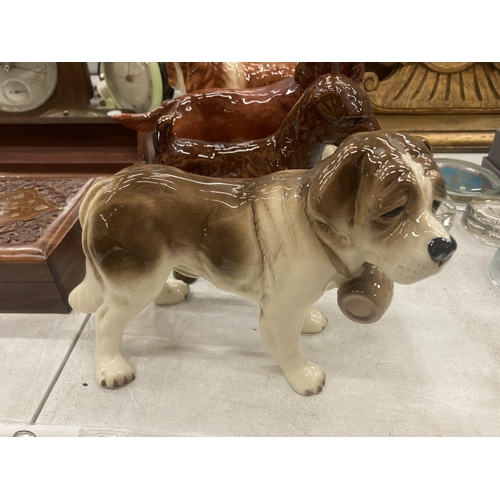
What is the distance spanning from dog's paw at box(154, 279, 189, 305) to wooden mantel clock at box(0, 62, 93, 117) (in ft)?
4.48

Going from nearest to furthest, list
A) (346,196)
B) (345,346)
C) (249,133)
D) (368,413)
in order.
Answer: (346,196), (368,413), (345,346), (249,133)

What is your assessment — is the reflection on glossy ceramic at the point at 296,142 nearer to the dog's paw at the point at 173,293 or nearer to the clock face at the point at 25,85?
the dog's paw at the point at 173,293

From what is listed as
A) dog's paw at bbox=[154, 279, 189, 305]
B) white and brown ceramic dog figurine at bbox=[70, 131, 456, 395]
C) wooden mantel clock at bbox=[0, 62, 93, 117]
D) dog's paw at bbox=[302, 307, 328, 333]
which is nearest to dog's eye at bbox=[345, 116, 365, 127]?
white and brown ceramic dog figurine at bbox=[70, 131, 456, 395]

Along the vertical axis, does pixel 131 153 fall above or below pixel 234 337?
above

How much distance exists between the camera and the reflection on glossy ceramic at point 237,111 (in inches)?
45.9

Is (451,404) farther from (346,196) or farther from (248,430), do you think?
(346,196)

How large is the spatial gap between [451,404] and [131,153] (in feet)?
4.39

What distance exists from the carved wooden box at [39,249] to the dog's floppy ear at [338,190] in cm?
72

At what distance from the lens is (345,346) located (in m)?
1.08

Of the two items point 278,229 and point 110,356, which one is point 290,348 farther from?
point 110,356

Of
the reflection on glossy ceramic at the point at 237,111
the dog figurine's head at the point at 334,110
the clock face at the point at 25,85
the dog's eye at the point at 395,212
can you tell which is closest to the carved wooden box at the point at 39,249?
the reflection on glossy ceramic at the point at 237,111

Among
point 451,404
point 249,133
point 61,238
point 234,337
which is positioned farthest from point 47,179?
point 451,404

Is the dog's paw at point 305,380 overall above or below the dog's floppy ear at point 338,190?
below

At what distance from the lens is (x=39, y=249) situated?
42.7 inches
